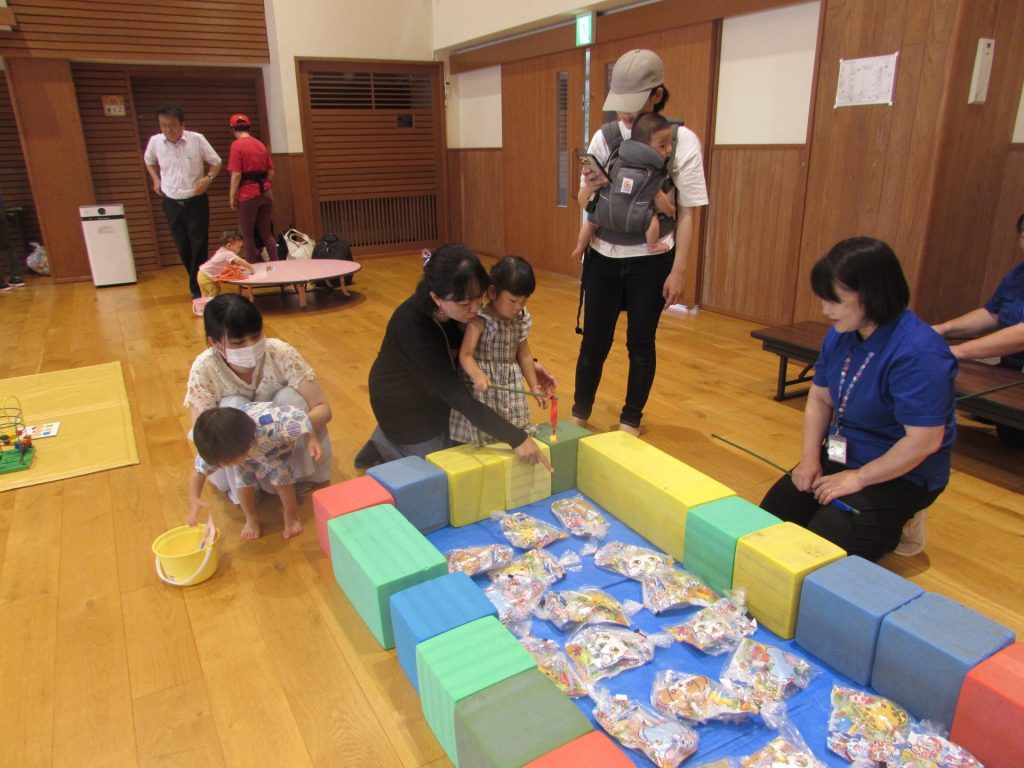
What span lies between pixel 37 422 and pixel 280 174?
15.4 feet

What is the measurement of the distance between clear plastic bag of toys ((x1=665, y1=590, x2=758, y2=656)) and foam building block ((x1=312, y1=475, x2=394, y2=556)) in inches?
34.5

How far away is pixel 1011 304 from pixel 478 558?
89.5 inches

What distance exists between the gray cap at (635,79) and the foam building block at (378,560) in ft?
5.36

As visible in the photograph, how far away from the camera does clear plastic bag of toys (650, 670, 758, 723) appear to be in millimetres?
1445

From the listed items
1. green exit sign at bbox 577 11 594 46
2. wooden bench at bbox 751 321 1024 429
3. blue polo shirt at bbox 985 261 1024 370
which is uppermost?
green exit sign at bbox 577 11 594 46

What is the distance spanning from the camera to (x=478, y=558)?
6.40ft

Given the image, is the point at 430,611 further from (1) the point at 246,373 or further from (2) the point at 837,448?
(2) the point at 837,448

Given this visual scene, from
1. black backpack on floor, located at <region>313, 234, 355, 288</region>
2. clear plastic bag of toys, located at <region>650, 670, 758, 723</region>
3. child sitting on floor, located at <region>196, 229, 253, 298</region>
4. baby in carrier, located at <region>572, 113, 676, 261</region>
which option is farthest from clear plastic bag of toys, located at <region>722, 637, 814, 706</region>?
black backpack on floor, located at <region>313, 234, 355, 288</region>

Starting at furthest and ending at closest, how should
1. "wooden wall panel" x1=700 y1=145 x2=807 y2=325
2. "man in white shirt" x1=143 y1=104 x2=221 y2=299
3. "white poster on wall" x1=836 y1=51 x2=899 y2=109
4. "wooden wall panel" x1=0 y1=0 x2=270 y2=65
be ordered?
"wooden wall panel" x1=0 y1=0 x2=270 y2=65, "man in white shirt" x1=143 y1=104 x2=221 y2=299, "wooden wall panel" x1=700 y1=145 x2=807 y2=325, "white poster on wall" x1=836 y1=51 x2=899 y2=109

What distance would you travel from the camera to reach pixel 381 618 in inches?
65.3

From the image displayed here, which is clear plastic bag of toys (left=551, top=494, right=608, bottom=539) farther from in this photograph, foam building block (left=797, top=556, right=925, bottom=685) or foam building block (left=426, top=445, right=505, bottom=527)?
foam building block (left=797, top=556, right=925, bottom=685)

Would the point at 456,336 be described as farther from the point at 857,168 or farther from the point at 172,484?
the point at 857,168

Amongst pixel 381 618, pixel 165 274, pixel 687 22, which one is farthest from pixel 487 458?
pixel 165 274

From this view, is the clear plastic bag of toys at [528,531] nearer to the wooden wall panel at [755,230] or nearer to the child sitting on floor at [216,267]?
the wooden wall panel at [755,230]
